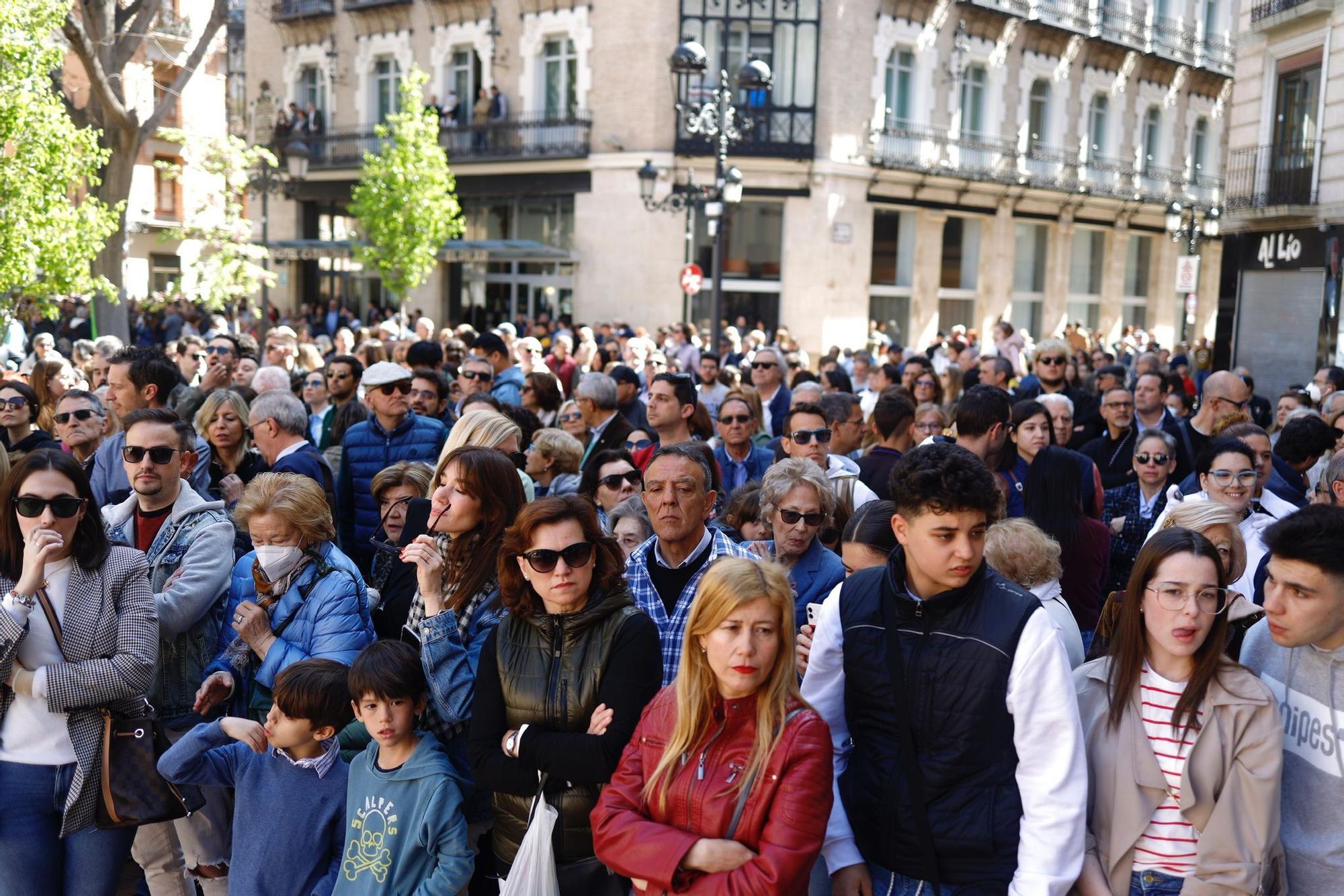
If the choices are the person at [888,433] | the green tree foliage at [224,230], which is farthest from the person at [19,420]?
the green tree foliage at [224,230]

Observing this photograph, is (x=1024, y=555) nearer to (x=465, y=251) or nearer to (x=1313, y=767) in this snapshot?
(x=1313, y=767)

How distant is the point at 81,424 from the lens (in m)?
7.05

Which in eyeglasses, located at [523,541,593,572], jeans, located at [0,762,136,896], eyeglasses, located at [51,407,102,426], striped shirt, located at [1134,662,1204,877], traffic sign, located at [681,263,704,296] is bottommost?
jeans, located at [0,762,136,896]

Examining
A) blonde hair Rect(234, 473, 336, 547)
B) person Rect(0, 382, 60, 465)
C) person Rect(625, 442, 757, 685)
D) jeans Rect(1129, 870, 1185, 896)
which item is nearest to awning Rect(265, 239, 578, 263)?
person Rect(0, 382, 60, 465)

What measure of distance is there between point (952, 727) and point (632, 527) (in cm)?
245

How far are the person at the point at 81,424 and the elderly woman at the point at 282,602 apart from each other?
9.68 feet

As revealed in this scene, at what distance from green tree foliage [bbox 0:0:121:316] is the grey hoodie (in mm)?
11269

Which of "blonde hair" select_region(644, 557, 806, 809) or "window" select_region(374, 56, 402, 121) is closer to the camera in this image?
"blonde hair" select_region(644, 557, 806, 809)

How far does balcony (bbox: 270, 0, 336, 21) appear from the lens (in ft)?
110

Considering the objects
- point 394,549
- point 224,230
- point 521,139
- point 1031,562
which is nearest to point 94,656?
point 394,549

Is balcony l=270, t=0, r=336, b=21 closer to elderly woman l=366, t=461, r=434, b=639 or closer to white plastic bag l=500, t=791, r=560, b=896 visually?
elderly woman l=366, t=461, r=434, b=639

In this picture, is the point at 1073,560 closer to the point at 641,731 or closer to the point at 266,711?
the point at 641,731

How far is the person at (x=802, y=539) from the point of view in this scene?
4.73 metres

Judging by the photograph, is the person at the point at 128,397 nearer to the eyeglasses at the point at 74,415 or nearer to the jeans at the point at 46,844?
the eyeglasses at the point at 74,415
